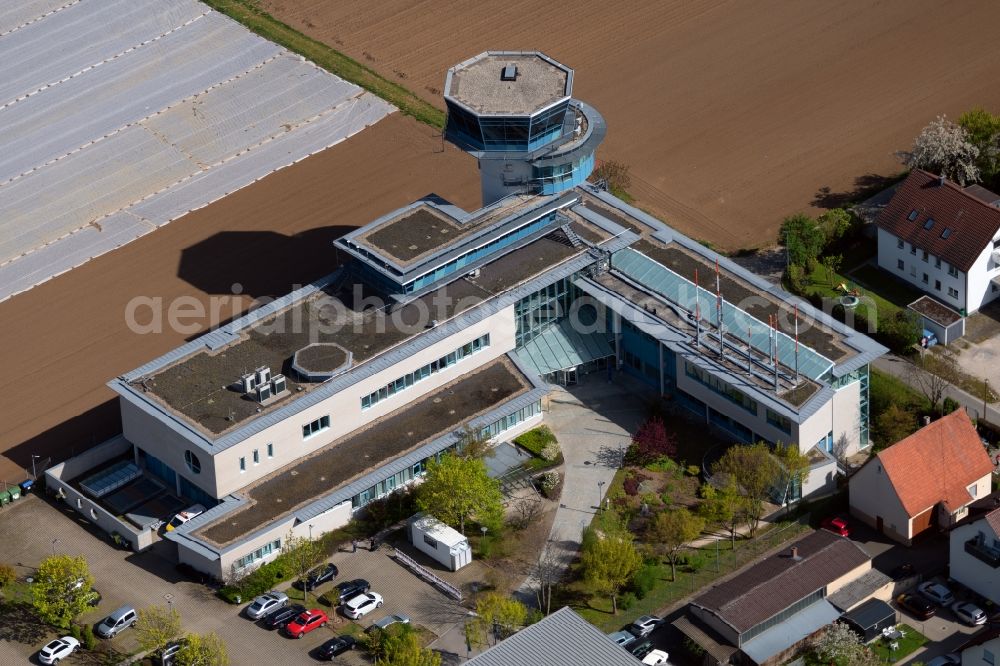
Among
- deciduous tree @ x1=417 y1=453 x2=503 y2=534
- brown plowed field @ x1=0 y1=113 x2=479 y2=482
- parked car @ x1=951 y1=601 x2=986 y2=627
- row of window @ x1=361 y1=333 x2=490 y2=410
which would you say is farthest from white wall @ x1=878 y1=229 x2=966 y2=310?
deciduous tree @ x1=417 y1=453 x2=503 y2=534

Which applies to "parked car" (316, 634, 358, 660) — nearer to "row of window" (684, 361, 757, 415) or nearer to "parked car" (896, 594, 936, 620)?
"row of window" (684, 361, 757, 415)

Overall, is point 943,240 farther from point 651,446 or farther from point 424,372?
point 424,372

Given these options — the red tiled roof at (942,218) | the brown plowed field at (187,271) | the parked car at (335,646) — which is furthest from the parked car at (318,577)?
the red tiled roof at (942,218)

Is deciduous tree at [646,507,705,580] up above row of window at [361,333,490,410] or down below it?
below

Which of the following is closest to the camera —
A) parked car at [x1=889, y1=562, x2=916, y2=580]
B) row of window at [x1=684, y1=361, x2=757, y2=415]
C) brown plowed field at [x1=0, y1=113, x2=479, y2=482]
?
parked car at [x1=889, y1=562, x2=916, y2=580]

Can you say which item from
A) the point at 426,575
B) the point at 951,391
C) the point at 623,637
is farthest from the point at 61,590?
Answer: the point at 951,391

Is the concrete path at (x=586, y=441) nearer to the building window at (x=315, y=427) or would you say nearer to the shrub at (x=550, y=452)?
the shrub at (x=550, y=452)
